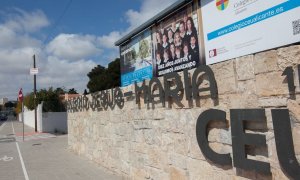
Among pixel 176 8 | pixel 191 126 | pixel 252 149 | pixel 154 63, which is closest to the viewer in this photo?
pixel 252 149

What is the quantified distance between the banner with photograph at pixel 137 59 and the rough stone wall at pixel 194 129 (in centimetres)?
94

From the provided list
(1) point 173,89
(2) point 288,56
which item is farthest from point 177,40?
(2) point 288,56

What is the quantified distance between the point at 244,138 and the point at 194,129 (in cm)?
127

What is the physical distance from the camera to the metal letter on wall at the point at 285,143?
379 cm

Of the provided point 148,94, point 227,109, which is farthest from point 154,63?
point 227,109

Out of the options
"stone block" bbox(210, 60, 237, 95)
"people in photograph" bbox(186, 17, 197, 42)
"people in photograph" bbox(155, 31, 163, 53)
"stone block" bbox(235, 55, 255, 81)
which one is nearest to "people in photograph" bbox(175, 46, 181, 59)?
"people in photograph" bbox(186, 17, 197, 42)

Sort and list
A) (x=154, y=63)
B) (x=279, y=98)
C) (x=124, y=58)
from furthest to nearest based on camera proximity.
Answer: (x=124, y=58), (x=154, y=63), (x=279, y=98)

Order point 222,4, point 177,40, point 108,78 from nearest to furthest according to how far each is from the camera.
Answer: point 222,4, point 177,40, point 108,78

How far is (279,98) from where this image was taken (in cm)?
402

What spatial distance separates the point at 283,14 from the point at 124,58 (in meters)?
6.20

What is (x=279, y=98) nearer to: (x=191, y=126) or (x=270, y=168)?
(x=270, y=168)

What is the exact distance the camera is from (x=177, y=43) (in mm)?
7062

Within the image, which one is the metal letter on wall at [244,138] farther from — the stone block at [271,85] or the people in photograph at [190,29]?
→ the people in photograph at [190,29]

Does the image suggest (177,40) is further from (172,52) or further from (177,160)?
(177,160)
